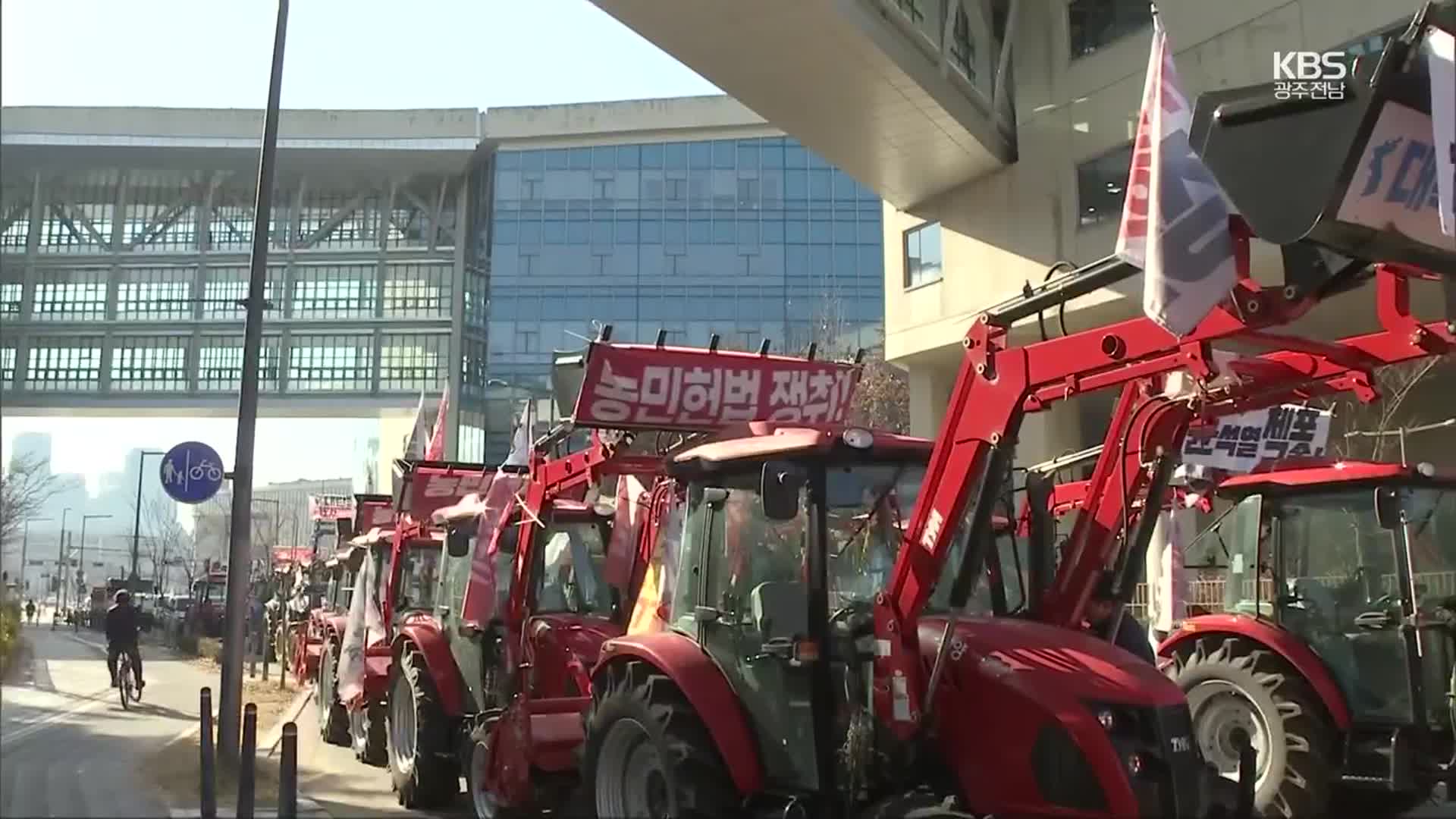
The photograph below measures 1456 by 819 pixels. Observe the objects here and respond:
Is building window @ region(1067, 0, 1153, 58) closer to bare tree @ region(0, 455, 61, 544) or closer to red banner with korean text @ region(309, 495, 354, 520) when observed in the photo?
red banner with korean text @ region(309, 495, 354, 520)

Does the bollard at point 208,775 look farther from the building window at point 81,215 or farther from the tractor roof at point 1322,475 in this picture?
the tractor roof at point 1322,475

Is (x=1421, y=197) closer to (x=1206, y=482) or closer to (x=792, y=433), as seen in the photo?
(x=792, y=433)

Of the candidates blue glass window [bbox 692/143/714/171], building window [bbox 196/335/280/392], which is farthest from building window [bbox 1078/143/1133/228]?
building window [bbox 196/335/280/392]

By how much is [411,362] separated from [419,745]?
40.7 m

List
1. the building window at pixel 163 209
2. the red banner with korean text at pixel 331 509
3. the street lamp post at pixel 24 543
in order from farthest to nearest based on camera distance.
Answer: the building window at pixel 163 209
the red banner with korean text at pixel 331 509
the street lamp post at pixel 24 543

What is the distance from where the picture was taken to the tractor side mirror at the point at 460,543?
948 cm

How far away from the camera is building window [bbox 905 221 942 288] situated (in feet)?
68.4

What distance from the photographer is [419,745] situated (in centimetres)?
898

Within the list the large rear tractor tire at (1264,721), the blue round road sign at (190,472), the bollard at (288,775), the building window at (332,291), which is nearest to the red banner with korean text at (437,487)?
the blue round road sign at (190,472)

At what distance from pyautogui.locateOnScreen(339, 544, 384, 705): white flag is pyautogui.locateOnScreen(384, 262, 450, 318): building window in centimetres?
3748

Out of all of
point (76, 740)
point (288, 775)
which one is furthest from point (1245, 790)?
point (76, 740)

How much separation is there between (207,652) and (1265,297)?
960 inches

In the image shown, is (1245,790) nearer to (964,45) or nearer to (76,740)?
(76,740)

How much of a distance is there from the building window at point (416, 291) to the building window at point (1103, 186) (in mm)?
35078
